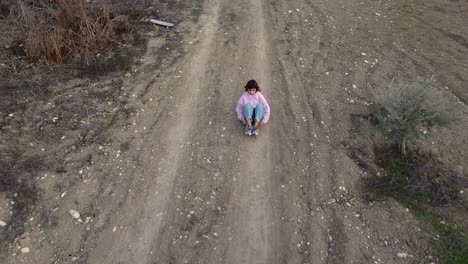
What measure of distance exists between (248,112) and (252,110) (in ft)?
0.26

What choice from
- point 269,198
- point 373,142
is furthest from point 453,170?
point 269,198

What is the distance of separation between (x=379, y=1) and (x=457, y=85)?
3.34 meters

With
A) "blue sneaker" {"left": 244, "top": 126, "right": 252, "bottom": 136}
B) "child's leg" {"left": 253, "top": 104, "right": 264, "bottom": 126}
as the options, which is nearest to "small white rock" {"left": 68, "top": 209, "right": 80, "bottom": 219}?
"blue sneaker" {"left": 244, "top": 126, "right": 252, "bottom": 136}

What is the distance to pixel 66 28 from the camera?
7582 millimetres

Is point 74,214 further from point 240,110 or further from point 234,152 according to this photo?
point 240,110

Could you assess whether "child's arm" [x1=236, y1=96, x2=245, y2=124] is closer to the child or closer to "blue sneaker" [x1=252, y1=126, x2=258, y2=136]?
the child

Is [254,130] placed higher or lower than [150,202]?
higher

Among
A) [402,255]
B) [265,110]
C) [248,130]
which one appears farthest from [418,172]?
[248,130]

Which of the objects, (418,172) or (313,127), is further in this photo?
(313,127)

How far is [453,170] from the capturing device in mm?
5516

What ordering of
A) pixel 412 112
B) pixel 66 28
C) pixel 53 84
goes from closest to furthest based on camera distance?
pixel 412 112
pixel 53 84
pixel 66 28

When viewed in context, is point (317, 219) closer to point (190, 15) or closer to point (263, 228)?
point (263, 228)

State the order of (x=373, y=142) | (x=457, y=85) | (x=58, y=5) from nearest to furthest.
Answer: (x=373, y=142), (x=457, y=85), (x=58, y=5)

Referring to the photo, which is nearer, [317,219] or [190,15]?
[317,219]
